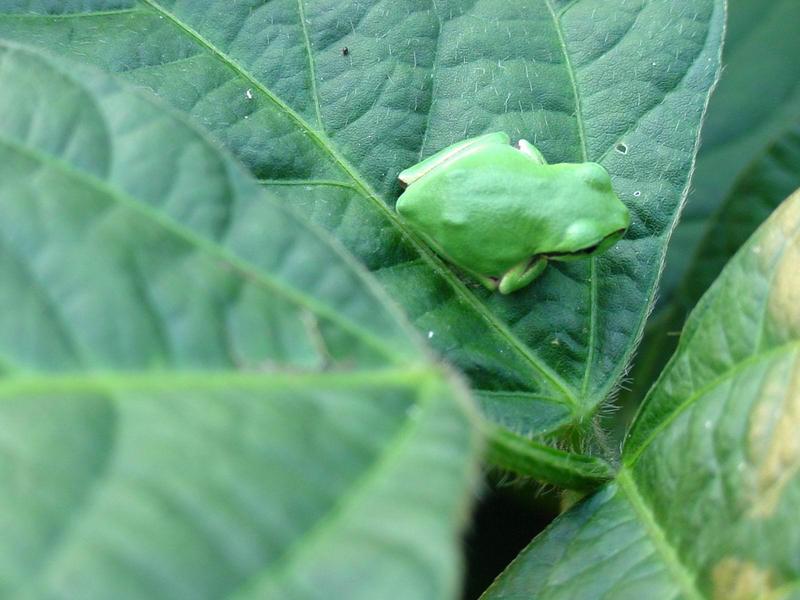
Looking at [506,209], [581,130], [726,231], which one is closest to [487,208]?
[506,209]

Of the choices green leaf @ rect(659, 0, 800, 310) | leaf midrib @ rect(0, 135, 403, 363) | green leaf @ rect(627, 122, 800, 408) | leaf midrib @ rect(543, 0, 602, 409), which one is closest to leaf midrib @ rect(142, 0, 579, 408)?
leaf midrib @ rect(543, 0, 602, 409)

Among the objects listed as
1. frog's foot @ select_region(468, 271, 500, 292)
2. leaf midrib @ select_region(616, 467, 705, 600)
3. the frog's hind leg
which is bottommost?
leaf midrib @ select_region(616, 467, 705, 600)

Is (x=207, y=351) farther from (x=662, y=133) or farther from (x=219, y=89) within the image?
(x=662, y=133)

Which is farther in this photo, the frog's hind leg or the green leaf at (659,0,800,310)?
the green leaf at (659,0,800,310)

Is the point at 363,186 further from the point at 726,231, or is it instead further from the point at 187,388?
the point at 726,231

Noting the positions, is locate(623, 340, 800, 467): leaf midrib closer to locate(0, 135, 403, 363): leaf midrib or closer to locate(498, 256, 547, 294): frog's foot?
locate(498, 256, 547, 294): frog's foot

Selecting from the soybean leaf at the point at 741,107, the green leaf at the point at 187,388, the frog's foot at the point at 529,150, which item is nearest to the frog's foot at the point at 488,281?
the frog's foot at the point at 529,150

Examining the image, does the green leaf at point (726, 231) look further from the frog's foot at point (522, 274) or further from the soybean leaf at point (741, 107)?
the frog's foot at point (522, 274)
